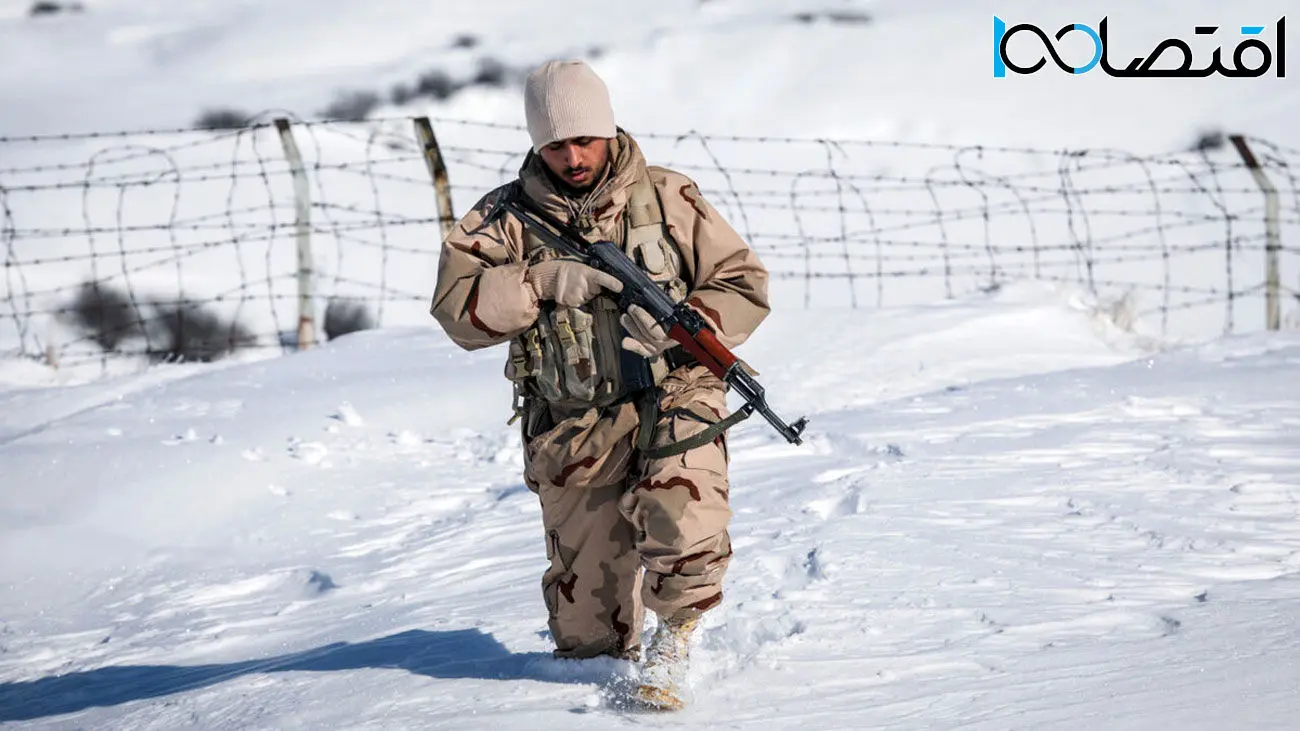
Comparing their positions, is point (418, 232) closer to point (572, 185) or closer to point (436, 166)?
point (436, 166)

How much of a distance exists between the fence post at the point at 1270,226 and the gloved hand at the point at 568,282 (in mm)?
6339

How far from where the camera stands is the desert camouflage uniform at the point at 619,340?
344 cm

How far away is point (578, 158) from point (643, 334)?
0.39 meters

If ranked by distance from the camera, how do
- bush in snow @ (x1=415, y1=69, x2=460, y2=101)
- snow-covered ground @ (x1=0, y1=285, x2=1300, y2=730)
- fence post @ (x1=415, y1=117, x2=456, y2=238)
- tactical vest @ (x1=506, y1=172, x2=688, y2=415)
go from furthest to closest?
bush in snow @ (x1=415, y1=69, x2=460, y2=101), fence post @ (x1=415, y1=117, x2=456, y2=238), snow-covered ground @ (x1=0, y1=285, x2=1300, y2=730), tactical vest @ (x1=506, y1=172, x2=688, y2=415)

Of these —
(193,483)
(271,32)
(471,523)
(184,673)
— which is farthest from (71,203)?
(184,673)

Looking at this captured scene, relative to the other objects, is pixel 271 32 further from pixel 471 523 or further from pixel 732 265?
pixel 732 265

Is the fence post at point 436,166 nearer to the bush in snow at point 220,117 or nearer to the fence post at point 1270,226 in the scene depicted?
the fence post at point 1270,226

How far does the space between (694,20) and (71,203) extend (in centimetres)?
936

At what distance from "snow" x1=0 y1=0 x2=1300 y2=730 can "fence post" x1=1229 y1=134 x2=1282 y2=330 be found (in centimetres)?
112

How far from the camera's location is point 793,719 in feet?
11.0

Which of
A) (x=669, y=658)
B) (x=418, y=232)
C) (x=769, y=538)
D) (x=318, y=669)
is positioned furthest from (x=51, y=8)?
(x=669, y=658)

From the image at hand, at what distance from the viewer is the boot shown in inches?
137

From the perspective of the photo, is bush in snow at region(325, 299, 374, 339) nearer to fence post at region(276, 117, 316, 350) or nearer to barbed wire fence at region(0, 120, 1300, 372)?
barbed wire fence at region(0, 120, 1300, 372)

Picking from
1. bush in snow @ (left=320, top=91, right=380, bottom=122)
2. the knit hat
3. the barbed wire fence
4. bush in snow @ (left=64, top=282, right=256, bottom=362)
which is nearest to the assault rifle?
the knit hat
